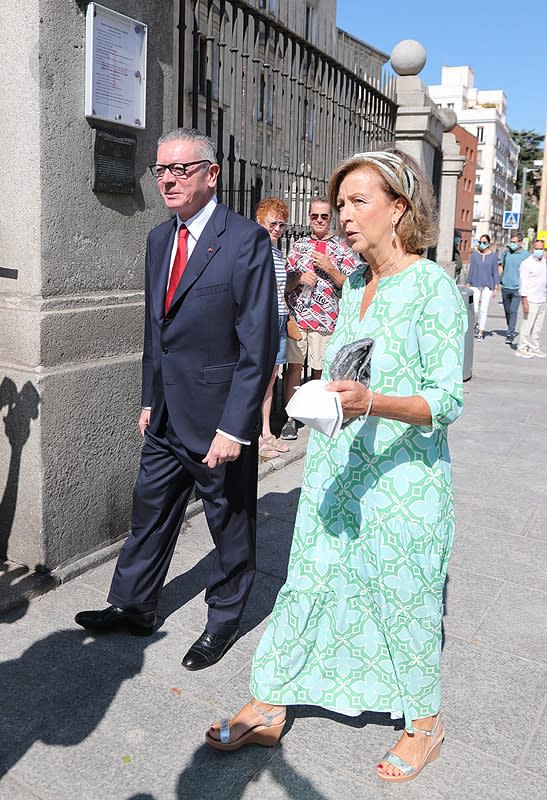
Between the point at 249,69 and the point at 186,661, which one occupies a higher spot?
the point at 249,69

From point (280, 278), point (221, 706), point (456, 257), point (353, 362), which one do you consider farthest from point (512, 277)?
point (353, 362)

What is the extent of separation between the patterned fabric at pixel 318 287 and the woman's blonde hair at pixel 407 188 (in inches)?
156

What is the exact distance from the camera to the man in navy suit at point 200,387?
117 inches

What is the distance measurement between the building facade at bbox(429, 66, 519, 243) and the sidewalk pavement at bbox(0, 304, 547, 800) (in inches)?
3881

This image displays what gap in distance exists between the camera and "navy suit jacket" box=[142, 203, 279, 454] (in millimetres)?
2967

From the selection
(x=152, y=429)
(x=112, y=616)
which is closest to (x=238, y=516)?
(x=152, y=429)

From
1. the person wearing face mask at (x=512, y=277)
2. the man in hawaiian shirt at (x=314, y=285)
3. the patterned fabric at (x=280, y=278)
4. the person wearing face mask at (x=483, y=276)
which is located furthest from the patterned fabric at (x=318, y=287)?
the person wearing face mask at (x=483, y=276)

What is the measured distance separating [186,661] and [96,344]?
5.32 ft

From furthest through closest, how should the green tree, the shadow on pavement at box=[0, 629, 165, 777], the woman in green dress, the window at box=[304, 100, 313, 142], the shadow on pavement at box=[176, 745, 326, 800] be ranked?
the green tree < the window at box=[304, 100, 313, 142] < the shadow on pavement at box=[0, 629, 165, 777] < the shadow on pavement at box=[176, 745, 326, 800] < the woman in green dress

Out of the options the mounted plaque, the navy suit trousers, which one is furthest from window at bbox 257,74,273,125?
the navy suit trousers

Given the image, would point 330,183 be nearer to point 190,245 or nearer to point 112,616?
point 190,245

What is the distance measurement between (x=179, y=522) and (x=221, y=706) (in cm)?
79

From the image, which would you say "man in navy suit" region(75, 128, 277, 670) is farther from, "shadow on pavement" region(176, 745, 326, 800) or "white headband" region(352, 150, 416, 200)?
"white headband" region(352, 150, 416, 200)

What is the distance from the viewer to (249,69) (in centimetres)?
580
